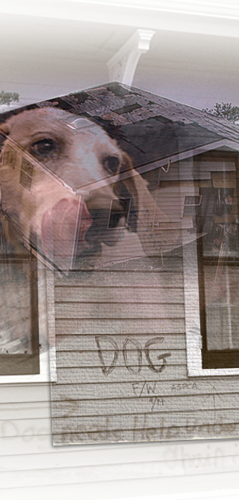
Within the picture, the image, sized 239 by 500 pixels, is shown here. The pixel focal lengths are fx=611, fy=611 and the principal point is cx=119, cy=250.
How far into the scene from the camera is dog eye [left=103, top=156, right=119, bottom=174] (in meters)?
3.11

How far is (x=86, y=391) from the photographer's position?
10.2ft

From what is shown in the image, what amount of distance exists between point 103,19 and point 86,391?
6.30ft

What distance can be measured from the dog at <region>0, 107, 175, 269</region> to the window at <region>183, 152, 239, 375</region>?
24cm

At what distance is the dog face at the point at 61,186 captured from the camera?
120 inches

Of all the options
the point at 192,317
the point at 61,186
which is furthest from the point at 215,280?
the point at 61,186

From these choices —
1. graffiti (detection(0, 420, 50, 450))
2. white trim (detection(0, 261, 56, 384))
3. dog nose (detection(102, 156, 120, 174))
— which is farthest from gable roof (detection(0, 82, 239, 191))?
graffiti (detection(0, 420, 50, 450))

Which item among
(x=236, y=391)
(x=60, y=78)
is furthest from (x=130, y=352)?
(x=60, y=78)

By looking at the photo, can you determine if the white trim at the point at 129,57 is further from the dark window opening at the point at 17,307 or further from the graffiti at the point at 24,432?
the graffiti at the point at 24,432

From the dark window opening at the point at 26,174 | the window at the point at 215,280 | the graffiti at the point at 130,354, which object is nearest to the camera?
the dark window opening at the point at 26,174

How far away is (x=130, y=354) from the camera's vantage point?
3166 mm

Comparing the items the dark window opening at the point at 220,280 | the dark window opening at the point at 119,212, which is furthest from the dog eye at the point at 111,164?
the dark window opening at the point at 220,280

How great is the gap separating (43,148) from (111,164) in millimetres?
354

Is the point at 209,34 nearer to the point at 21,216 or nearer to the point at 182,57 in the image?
the point at 182,57

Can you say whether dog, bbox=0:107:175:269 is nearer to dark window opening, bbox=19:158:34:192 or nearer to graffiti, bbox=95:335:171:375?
dark window opening, bbox=19:158:34:192
